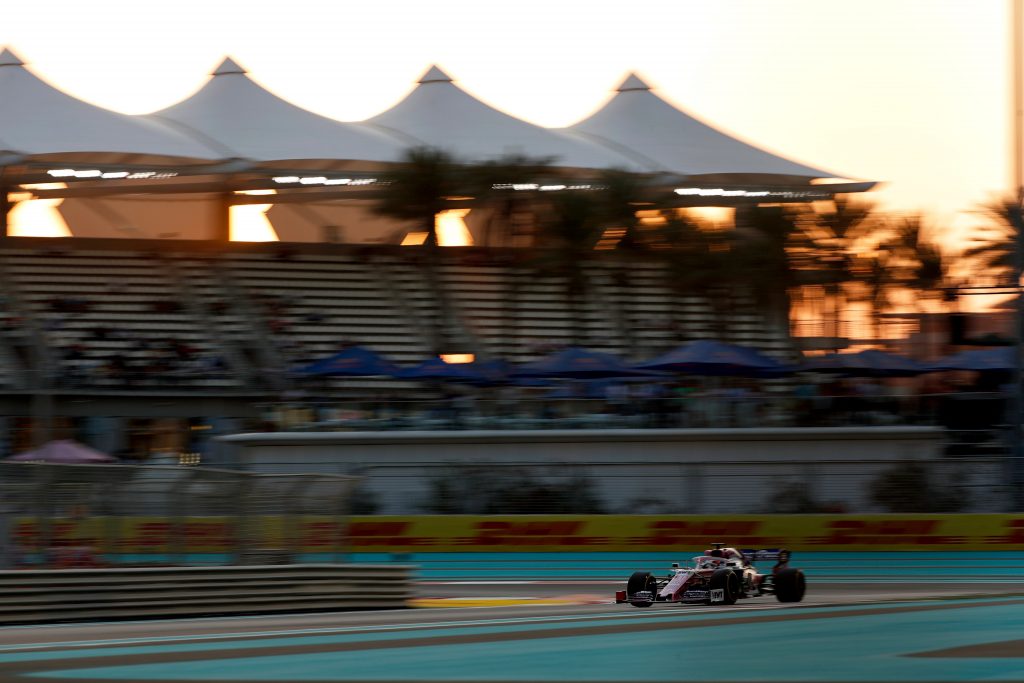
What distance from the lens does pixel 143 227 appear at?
129 ft

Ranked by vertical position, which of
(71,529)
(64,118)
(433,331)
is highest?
(64,118)

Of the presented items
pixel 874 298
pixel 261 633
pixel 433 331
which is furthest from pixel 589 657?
pixel 874 298

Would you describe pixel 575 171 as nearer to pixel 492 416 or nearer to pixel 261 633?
pixel 492 416

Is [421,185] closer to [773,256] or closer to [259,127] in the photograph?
[259,127]

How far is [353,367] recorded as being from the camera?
2897 centimetres

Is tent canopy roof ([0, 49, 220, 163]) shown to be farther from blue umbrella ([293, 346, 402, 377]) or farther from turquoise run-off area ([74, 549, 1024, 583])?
turquoise run-off area ([74, 549, 1024, 583])

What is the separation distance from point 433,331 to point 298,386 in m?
6.06

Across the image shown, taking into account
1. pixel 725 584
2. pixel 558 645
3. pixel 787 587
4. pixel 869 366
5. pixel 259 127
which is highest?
pixel 259 127

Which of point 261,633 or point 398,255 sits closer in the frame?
point 261,633

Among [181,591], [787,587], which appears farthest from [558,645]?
[787,587]

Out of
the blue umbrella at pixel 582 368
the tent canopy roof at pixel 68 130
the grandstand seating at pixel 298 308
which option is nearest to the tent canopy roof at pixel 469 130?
the grandstand seating at pixel 298 308

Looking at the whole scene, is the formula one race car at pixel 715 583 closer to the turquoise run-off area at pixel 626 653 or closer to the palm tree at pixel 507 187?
the turquoise run-off area at pixel 626 653

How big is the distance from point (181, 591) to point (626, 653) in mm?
5727

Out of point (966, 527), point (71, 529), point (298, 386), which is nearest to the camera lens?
point (71, 529)
